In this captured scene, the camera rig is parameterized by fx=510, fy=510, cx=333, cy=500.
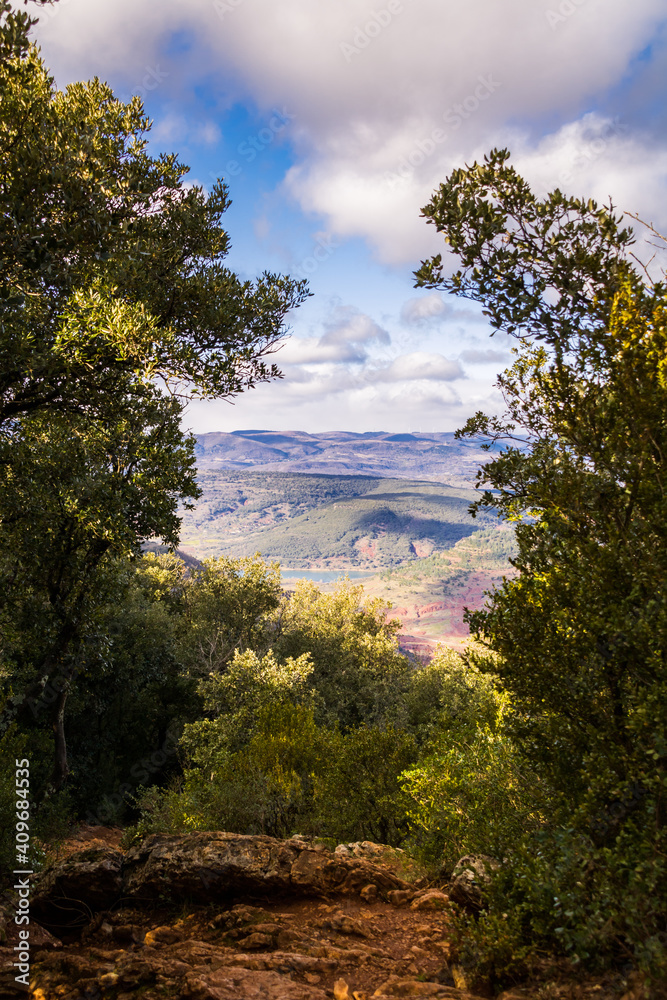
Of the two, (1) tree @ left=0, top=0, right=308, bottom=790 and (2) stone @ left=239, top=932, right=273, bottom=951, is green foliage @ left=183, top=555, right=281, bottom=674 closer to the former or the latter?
(1) tree @ left=0, top=0, right=308, bottom=790

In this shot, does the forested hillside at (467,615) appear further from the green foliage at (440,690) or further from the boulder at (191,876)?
the green foliage at (440,690)

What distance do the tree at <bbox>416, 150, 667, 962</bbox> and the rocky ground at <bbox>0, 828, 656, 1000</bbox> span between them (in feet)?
4.13

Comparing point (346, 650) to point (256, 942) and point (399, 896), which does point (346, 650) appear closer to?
point (399, 896)

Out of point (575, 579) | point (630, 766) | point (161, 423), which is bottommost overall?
point (630, 766)

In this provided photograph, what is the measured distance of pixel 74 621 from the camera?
972 cm

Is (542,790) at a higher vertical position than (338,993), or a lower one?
higher

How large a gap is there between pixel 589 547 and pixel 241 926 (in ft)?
24.4

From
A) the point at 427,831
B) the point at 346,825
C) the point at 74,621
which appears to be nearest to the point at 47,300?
the point at 74,621

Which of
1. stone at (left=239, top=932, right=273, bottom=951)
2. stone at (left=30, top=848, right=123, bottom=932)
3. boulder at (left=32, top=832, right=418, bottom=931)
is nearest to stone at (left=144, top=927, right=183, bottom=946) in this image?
boulder at (left=32, top=832, right=418, bottom=931)

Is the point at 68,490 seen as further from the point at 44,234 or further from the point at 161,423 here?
the point at 44,234

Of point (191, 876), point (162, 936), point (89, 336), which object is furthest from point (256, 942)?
point (89, 336)

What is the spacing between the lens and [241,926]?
746 centimetres

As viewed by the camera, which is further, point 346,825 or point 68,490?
point 346,825

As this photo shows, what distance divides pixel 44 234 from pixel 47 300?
0.82 meters
